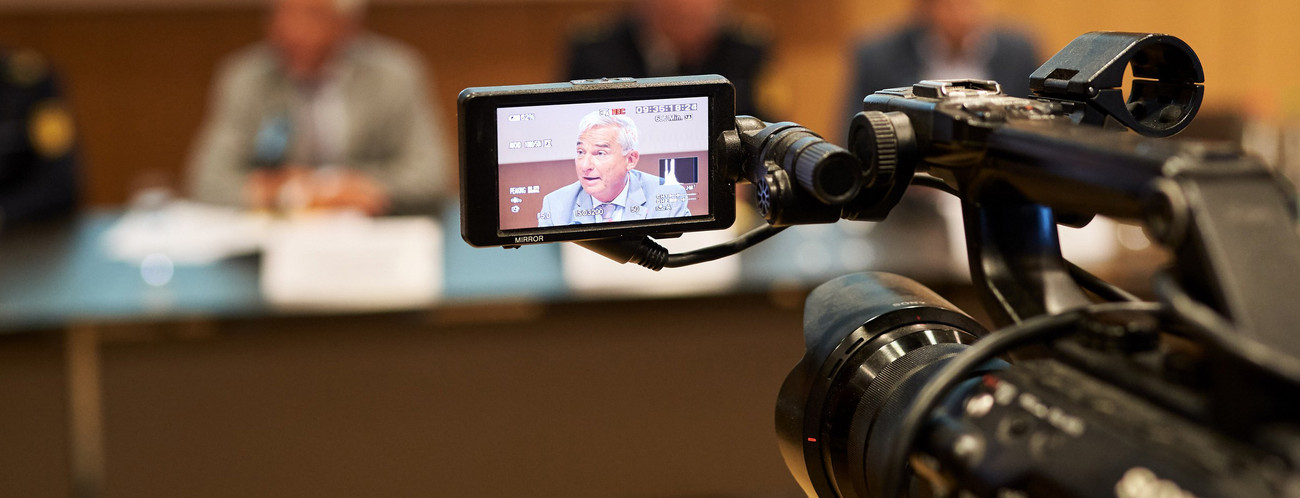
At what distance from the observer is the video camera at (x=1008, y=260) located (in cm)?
47

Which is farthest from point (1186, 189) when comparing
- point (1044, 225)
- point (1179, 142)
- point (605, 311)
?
point (605, 311)

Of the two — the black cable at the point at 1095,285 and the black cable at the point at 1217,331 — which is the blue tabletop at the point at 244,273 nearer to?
the black cable at the point at 1095,285

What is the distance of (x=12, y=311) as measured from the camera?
212 centimetres

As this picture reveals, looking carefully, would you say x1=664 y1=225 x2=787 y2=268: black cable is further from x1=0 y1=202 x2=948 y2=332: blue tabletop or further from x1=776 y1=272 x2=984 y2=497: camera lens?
x1=0 y1=202 x2=948 y2=332: blue tabletop

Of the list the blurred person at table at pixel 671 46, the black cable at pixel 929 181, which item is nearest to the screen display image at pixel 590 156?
the black cable at pixel 929 181

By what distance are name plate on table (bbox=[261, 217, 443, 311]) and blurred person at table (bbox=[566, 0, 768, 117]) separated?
40.3 inches

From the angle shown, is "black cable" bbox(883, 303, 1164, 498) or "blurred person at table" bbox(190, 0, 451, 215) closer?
"black cable" bbox(883, 303, 1164, 498)

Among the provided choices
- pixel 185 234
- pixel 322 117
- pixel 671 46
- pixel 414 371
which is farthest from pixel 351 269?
pixel 671 46

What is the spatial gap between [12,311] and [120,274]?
28 cm

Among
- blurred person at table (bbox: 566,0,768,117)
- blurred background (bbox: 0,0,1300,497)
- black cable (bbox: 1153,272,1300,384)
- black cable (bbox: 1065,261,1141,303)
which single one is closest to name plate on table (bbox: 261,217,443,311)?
blurred background (bbox: 0,0,1300,497)

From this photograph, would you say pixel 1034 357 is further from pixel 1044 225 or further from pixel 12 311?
pixel 12 311

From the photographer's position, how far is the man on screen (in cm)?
70

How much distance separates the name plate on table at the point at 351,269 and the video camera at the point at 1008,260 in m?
1.55

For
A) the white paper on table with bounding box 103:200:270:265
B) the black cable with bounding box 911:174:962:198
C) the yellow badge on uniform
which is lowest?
the white paper on table with bounding box 103:200:270:265
